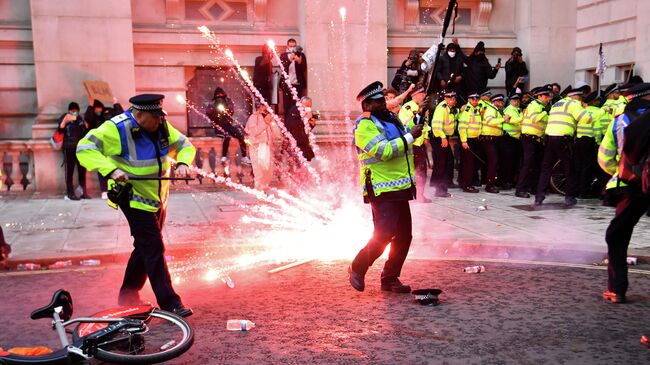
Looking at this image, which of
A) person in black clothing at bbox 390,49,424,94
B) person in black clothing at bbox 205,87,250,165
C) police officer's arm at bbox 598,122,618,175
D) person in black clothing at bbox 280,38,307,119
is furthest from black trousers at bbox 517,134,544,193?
police officer's arm at bbox 598,122,618,175

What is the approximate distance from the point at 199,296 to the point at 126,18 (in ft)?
29.1

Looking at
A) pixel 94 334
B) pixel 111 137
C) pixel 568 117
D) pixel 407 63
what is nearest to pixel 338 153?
pixel 407 63

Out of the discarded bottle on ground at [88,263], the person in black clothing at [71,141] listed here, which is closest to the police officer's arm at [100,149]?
the discarded bottle on ground at [88,263]

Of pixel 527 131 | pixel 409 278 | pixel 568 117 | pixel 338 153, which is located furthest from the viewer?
pixel 338 153

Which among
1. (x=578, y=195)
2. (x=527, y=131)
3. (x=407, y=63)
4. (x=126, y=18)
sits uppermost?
(x=126, y=18)

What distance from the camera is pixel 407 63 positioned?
1391 cm

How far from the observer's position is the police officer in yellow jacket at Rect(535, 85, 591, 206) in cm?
1149

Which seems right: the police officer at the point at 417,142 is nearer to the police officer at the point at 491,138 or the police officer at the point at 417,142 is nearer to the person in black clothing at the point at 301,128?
the police officer at the point at 491,138

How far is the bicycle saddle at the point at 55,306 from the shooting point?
13.9 ft

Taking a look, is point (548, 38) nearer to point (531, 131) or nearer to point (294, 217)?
point (531, 131)

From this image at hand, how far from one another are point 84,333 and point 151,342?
47 cm

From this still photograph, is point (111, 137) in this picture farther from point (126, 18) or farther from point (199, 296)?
point (126, 18)

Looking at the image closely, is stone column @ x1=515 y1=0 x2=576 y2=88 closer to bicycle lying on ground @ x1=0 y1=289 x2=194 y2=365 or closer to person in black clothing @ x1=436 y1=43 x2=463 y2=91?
person in black clothing @ x1=436 y1=43 x2=463 y2=91

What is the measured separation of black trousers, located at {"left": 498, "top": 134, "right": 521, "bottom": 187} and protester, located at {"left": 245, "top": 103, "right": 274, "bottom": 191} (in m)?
4.71
